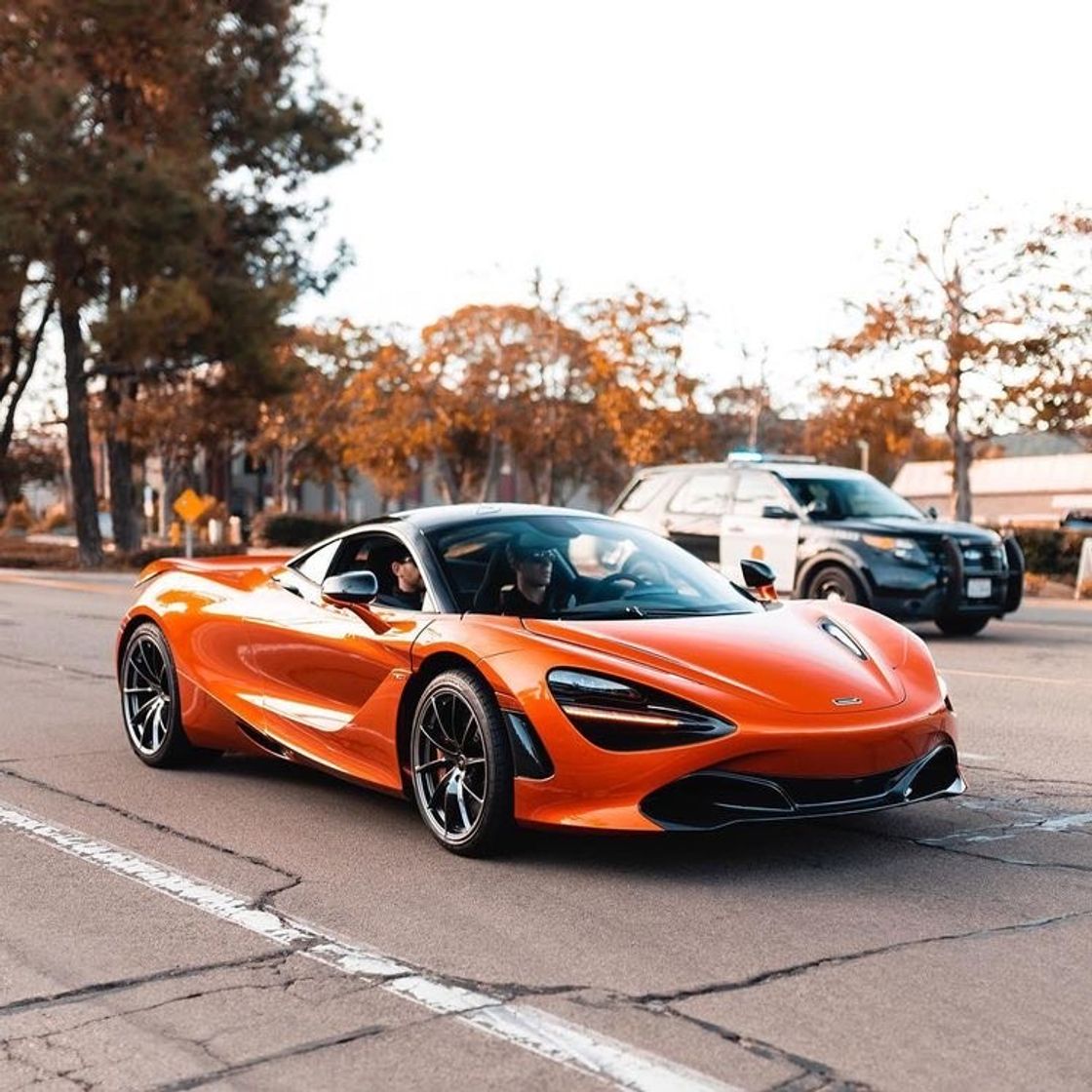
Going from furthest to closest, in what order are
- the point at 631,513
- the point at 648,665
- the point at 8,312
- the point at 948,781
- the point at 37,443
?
the point at 37,443 < the point at 8,312 < the point at 631,513 < the point at 948,781 < the point at 648,665

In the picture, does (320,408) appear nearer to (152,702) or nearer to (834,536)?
(834,536)

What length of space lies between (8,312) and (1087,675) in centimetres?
3497

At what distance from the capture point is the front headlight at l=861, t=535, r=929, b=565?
15.6 metres

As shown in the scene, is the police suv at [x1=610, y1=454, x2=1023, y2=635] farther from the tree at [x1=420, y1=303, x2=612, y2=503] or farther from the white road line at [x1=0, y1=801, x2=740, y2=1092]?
the tree at [x1=420, y1=303, x2=612, y2=503]

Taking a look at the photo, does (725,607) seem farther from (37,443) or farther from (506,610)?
(37,443)

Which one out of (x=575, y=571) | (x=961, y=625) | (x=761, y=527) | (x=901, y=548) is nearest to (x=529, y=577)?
(x=575, y=571)

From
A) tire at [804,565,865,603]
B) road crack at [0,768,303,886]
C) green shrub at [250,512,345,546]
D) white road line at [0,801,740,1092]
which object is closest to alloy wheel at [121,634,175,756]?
road crack at [0,768,303,886]

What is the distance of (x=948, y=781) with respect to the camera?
6.25m

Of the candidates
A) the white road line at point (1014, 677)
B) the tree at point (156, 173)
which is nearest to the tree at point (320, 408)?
the tree at point (156, 173)

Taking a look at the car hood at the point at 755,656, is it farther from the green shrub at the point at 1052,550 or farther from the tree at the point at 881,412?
the tree at the point at 881,412

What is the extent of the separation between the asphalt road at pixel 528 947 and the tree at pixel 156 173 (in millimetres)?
32025

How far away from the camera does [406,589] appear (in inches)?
275

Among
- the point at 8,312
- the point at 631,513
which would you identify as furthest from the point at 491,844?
the point at 8,312

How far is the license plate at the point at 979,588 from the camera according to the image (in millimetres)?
15695
